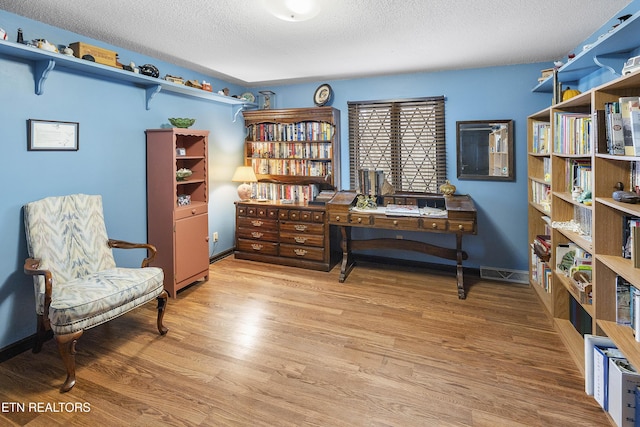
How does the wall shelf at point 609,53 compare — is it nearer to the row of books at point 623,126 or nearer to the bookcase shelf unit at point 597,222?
the bookcase shelf unit at point 597,222

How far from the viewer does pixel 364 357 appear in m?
2.44

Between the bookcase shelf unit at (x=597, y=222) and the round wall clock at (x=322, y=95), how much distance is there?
256 centimetres

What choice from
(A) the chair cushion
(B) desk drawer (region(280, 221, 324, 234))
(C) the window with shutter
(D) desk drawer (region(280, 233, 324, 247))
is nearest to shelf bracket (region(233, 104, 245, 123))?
(C) the window with shutter

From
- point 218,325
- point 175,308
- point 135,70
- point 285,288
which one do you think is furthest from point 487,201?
point 135,70

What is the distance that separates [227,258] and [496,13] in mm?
3942

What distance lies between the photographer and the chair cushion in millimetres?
2113

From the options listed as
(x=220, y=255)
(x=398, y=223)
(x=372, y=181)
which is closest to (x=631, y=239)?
(x=398, y=223)

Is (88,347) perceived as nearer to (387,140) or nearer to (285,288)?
(285,288)

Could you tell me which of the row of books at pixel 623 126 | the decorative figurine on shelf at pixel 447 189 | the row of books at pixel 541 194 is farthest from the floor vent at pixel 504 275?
the row of books at pixel 623 126

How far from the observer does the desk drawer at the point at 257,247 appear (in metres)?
4.50

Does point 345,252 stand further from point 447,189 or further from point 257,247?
point 447,189

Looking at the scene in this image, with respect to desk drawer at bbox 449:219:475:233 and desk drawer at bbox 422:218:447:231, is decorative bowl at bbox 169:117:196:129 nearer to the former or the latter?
desk drawer at bbox 422:218:447:231

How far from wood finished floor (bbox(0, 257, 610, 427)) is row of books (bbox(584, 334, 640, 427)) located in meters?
→ 0.10

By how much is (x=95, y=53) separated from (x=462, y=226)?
11.5 ft
